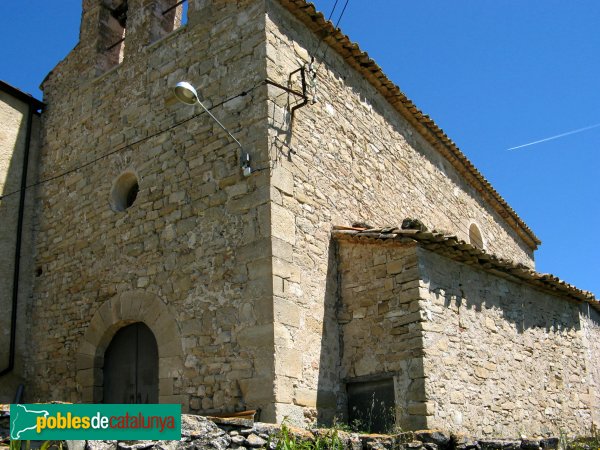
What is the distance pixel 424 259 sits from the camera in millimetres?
7789

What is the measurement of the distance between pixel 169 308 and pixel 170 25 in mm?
4508

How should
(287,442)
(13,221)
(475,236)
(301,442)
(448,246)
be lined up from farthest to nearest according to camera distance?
(475,236), (13,221), (448,246), (301,442), (287,442)

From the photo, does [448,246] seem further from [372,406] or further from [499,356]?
[372,406]

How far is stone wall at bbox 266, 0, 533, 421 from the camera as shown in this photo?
7.34 m

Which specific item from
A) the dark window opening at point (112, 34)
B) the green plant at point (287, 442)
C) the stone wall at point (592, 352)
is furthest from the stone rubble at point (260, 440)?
the dark window opening at point (112, 34)

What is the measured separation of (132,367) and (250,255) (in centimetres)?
230

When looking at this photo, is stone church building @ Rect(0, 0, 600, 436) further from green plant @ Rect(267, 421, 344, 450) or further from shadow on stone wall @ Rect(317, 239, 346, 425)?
green plant @ Rect(267, 421, 344, 450)

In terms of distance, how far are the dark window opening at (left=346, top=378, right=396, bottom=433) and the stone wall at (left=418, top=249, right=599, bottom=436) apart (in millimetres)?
519

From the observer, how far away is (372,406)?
25.0ft

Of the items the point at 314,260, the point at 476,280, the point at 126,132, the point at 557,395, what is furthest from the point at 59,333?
the point at 557,395

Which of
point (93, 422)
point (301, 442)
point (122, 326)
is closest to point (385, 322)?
point (301, 442)

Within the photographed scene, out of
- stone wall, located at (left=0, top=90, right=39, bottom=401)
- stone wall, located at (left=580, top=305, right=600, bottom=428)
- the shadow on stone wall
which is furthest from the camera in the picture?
stone wall, located at (left=580, top=305, right=600, bottom=428)

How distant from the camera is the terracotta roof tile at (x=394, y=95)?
8.84 meters

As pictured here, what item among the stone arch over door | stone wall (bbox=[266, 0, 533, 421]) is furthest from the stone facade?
the stone arch over door
